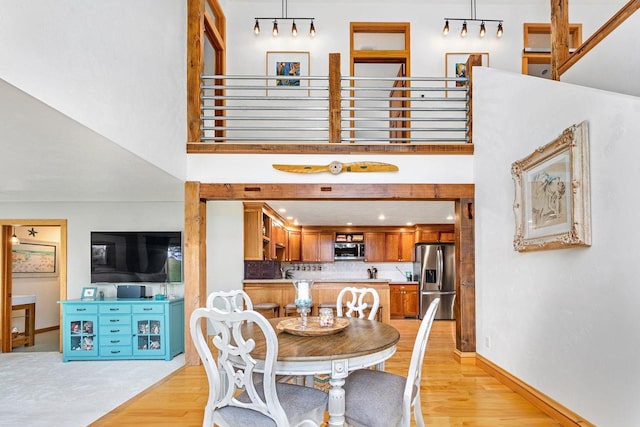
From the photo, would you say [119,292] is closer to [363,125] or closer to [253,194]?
[253,194]

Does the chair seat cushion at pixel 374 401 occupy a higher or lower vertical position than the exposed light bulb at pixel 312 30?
lower

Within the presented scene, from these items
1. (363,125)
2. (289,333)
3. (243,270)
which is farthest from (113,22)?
(363,125)

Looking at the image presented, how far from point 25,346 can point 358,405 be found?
6363mm

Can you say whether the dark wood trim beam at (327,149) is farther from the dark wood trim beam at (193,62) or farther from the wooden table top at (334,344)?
the wooden table top at (334,344)

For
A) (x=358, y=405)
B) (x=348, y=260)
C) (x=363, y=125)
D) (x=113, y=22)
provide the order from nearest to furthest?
(x=358, y=405), (x=113, y=22), (x=363, y=125), (x=348, y=260)

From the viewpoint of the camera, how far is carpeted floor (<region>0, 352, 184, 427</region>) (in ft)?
11.1

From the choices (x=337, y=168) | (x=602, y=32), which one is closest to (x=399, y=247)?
(x=337, y=168)

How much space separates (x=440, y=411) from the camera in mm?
3143

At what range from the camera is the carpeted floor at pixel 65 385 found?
11.1ft

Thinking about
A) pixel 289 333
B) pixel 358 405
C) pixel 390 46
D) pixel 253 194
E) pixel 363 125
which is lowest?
pixel 358 405

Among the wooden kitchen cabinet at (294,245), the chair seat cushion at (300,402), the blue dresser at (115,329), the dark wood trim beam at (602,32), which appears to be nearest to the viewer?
the chair seat cushion at (300,402)

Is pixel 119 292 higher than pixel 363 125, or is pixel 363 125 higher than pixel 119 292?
pixel 363 125

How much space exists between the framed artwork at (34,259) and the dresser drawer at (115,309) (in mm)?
3580

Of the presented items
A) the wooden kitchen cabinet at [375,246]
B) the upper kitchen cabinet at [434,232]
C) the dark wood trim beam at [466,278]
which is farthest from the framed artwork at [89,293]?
the upper kitchen cabinet at [434,232]
